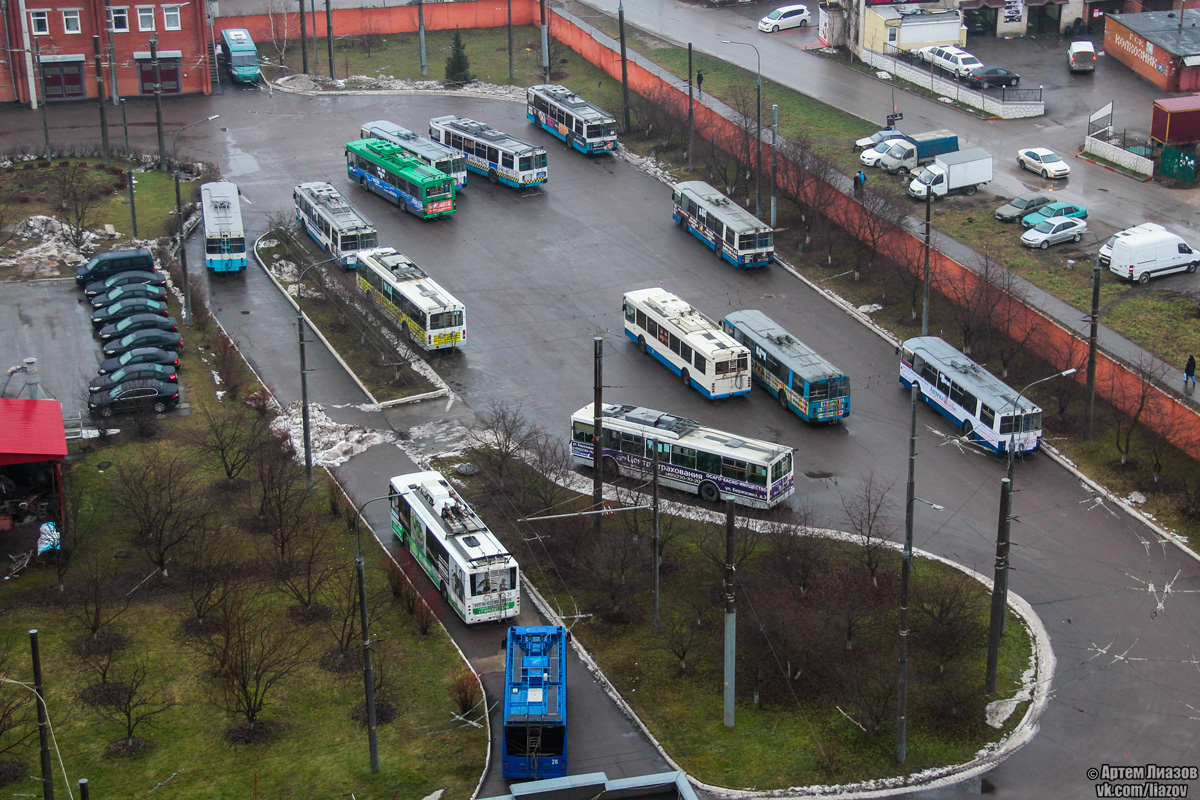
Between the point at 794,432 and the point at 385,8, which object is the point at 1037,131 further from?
the point at 385,8

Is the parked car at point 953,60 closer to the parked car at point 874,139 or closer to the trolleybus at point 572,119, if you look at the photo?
the parked car at point 874,139

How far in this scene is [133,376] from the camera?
56.5 meters

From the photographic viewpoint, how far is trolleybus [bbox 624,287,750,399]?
184 feet

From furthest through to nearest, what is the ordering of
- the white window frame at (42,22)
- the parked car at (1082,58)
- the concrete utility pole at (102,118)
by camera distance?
the parked car at (1082,58)
the white window frame at (42,22)
the concrete utility pole at (102,118)

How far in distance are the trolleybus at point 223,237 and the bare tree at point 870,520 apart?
32.9m

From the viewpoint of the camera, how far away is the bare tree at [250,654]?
38.5 metres

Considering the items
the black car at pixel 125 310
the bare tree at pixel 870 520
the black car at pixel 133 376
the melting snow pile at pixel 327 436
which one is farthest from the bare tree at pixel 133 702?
the black car at pixel 125 310

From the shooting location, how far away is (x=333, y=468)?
52562 millimetres

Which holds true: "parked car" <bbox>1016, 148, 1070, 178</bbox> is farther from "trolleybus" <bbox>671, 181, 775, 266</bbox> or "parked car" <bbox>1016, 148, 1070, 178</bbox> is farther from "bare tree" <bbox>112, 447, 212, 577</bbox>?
"bare tree" <bbox>112, 447, 212, 577</bbox>

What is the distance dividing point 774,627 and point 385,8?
72.8 metres

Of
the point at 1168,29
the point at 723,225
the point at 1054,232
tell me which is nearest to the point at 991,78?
the point at 1168,29

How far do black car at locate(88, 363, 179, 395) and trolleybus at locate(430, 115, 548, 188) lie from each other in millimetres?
25047

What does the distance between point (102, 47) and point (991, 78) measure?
53.8 m

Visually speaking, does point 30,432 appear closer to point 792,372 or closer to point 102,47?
point 792,372
